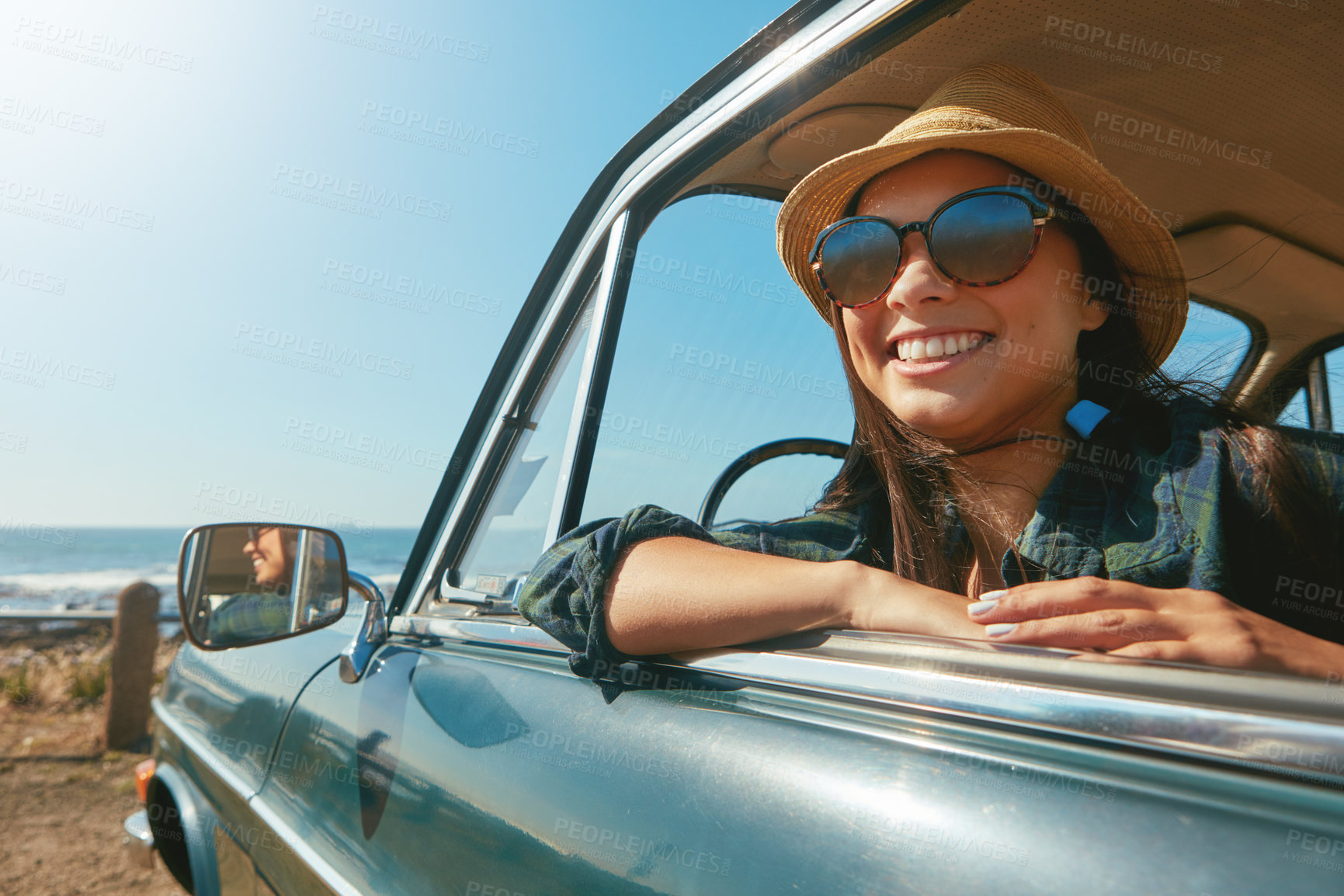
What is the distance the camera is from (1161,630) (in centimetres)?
83

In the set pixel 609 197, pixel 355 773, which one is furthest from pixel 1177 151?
pixel 355 773

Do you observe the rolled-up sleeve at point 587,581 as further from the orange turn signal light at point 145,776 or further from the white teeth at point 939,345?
the orange turn signal light at point 145,776

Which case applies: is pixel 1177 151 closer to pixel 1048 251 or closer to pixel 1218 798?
pixel 1048 251

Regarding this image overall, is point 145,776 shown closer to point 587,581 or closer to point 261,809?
point 261,809

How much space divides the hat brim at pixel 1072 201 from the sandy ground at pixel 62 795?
491 centimetres

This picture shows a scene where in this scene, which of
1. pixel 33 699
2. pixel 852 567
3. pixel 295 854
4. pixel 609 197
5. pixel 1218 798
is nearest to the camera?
pixel 1218 798

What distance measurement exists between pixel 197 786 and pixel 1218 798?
8.41ft

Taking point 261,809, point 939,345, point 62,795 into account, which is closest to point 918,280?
point 939,345

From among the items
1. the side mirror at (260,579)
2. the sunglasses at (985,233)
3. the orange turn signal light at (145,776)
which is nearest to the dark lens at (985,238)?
the sunglasses at (985,233)

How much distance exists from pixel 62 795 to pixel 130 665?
1.19 metres

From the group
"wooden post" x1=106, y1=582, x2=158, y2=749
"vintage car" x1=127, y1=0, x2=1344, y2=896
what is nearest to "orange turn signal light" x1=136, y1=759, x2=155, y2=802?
"vintage car" x1=127, y1=0, x2=1344, y2=896

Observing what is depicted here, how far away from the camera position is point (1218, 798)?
61 centimetres

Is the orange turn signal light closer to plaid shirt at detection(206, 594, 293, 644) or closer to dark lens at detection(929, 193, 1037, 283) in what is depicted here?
plaid shirt at detection(206, 594, 293, 644)

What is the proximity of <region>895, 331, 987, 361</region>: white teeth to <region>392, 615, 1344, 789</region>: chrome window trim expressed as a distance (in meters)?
0.70
